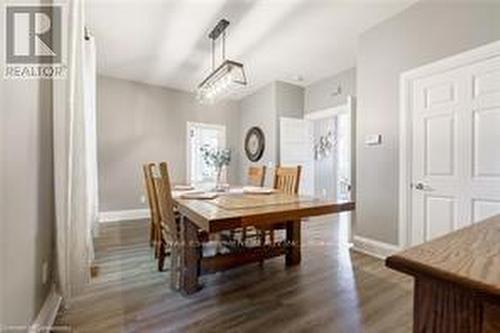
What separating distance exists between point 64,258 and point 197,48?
316 centimetres

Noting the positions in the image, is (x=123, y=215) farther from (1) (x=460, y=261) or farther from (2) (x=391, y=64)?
(1) (x=460, y=261)

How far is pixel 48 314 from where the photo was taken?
184 centimetres

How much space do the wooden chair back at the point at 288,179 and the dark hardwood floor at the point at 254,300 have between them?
0.78m

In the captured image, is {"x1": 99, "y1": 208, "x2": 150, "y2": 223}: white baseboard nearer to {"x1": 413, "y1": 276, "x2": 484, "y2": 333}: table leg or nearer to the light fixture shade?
the light fixture shade

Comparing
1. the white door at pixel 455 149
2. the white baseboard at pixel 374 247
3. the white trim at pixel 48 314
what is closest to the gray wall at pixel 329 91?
the white door at pixel 455 149

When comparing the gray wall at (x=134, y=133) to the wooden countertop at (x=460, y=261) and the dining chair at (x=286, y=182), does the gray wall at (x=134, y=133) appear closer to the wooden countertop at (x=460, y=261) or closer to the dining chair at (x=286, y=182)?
the dining chair at (x=286, y=182)

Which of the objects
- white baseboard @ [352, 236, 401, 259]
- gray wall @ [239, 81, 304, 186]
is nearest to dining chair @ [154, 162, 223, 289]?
white baseboard @ [352, 236, 401, 259]

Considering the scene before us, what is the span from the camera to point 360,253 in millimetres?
3459

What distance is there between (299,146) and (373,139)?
2486 millimetres

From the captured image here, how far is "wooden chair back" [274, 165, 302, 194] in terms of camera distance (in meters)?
3.35

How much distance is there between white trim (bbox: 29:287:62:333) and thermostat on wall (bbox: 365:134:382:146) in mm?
3338

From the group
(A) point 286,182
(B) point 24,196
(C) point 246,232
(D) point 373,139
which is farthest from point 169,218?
(D) point 373,139

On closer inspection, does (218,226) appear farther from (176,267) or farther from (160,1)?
(160,1)

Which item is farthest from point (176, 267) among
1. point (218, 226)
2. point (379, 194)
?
point (379, 194)
